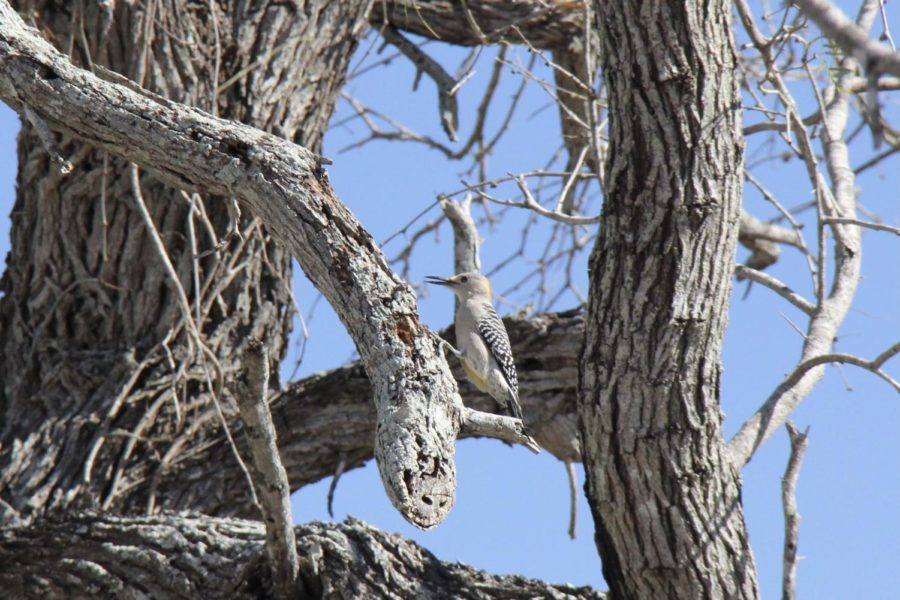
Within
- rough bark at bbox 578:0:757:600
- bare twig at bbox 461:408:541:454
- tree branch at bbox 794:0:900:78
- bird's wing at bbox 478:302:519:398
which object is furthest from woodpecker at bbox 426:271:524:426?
tree branch at bbox 794:0:900:78

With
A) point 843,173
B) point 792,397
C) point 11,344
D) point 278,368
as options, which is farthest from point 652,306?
point 11,344

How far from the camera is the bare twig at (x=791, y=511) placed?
314 centimetres

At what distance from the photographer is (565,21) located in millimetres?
5703

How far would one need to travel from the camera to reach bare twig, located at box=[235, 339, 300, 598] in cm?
278

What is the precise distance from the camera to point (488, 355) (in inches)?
176

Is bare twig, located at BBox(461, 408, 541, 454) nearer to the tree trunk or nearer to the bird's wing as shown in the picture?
the bird's wing

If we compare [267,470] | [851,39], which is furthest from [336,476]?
[851,39]

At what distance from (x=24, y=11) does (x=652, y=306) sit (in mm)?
2856

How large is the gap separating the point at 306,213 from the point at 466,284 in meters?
3.26

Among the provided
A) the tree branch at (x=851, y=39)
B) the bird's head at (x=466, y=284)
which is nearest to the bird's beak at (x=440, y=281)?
the bird's head at (x=466, y=284)

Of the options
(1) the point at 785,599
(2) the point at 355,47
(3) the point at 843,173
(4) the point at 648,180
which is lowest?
(1) the point at 785,599

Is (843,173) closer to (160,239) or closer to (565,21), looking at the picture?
(565,21)

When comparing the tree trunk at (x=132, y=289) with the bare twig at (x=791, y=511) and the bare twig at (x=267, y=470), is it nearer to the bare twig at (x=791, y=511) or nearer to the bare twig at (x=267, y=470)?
the bare twig at (x=267, y=470)

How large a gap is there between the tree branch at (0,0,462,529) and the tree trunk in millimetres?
1416
